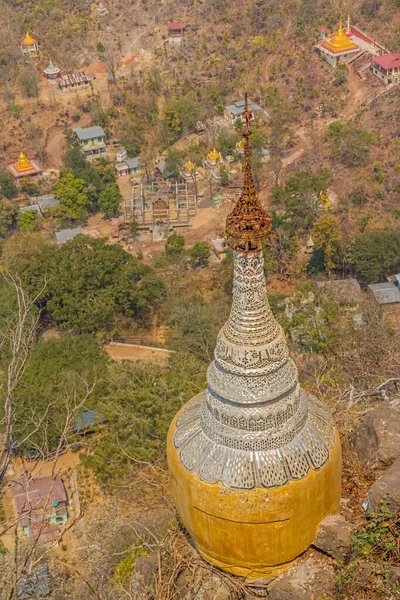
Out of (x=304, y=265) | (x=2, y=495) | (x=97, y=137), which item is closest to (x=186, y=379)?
(x=2, y=495)

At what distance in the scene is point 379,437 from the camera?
1525 cm

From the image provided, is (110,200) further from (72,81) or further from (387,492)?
(387,492)

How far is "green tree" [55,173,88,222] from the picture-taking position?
5262cm

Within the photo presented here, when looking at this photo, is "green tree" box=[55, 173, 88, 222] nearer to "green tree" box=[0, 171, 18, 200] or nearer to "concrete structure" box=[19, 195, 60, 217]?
"concrete structure" box=[19, 195, 60, 217]

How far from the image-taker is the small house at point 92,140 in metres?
61.8

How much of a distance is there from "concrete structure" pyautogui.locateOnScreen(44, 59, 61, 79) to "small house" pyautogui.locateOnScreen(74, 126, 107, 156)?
1077cm

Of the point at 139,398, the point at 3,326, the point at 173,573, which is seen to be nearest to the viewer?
the point at 173,573

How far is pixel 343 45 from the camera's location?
62.6 meters

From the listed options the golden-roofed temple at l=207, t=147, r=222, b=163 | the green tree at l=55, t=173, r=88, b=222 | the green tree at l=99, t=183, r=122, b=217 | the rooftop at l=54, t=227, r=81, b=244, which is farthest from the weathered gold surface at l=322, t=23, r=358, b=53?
the rooftop at l=54, t=227, r=81, b=244

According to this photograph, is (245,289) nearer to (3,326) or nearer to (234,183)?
(3,326)

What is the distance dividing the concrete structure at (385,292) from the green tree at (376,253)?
83cm

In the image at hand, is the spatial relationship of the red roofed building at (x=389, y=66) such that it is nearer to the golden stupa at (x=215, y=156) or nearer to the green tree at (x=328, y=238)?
the golden stupa at (x=215, y=156)

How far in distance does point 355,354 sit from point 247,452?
50.7 feet

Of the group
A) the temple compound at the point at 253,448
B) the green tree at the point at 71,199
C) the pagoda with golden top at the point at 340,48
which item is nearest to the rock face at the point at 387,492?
the temple compound at the point at 253,448
